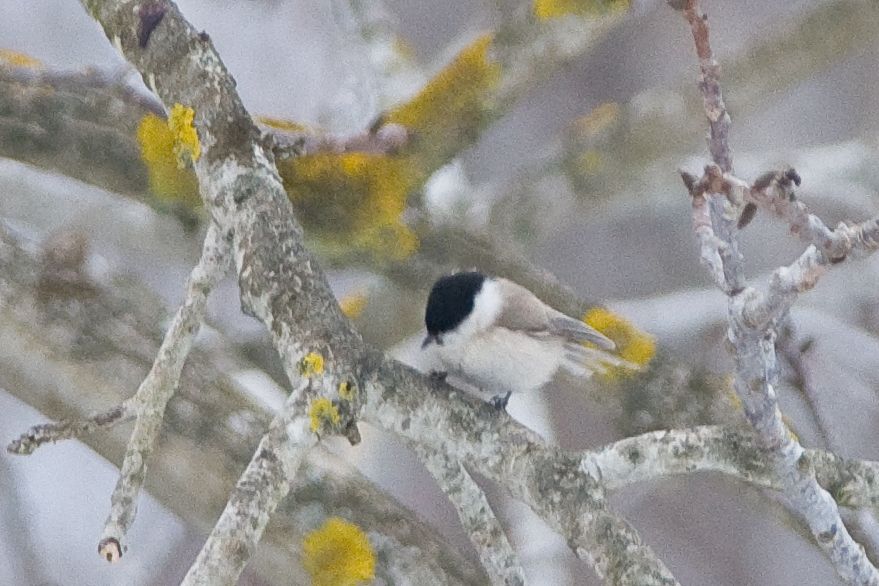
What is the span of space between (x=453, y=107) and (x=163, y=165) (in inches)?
14.2

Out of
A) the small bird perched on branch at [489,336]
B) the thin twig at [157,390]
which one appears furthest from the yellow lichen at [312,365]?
the small bird perched on branch at [489,336]

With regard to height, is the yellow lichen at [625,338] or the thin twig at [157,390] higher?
the yellow lichen at [625,338]

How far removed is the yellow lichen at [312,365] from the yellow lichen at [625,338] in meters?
0.62

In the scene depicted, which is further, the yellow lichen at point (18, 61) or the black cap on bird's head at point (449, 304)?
the yellow lichen at point (18, 61)

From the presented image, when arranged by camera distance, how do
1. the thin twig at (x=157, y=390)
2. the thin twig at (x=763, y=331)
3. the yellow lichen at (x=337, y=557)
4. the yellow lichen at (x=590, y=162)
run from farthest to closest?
the yellow lichen at (x=590, y=162) → the yellow lichen at (x=337, y=557) → the thin twig at (x=157, y=390) → the thin twig at (x=763, y=331)

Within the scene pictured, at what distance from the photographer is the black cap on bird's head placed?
1155mm

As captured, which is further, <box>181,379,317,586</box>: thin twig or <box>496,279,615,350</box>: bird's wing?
<box>496,279,615,350</box>: bird's wing

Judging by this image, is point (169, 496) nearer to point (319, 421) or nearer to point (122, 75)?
point (319, 421)

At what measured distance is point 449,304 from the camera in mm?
1153

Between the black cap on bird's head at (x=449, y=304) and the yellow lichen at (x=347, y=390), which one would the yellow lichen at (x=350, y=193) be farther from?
the yellow lichen at (x=347, y=390)

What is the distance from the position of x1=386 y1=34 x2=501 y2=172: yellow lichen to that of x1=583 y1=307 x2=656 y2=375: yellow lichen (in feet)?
0.94

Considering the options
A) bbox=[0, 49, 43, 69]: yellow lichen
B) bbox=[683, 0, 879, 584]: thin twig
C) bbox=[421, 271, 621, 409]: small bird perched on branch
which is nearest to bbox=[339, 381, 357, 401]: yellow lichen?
bbox=[683, 0, 879, 584]: thin twig

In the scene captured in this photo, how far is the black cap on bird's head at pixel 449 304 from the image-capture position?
1.16m

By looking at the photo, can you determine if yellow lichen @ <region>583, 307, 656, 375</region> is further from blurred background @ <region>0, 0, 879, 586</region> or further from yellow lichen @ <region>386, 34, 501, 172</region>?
yellow lichen @ <region>386, 34, 501, 172</region>
